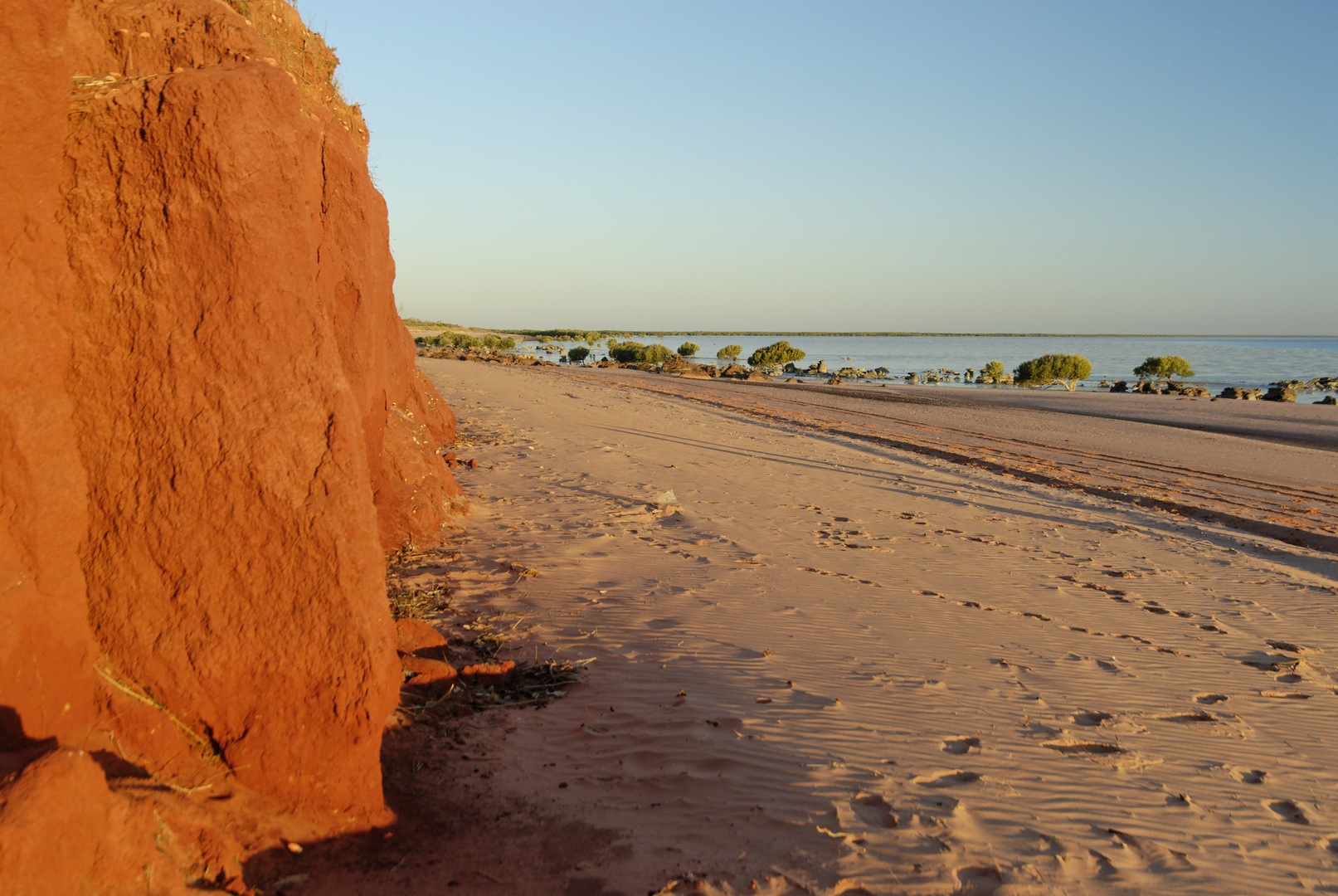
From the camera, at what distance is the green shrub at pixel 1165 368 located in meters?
43.6

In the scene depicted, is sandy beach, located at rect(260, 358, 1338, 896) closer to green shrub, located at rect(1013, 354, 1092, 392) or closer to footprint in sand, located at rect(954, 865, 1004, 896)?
footprint in sand, located at rect(954, 865, 1004, 896)

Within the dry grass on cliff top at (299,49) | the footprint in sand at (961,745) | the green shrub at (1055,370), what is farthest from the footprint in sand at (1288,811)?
the green shrub at (1055,370)

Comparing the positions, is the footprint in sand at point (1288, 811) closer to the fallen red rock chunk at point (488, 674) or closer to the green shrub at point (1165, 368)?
the fallen red rock chunk at point (488, 674)

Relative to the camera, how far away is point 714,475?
1159 cm

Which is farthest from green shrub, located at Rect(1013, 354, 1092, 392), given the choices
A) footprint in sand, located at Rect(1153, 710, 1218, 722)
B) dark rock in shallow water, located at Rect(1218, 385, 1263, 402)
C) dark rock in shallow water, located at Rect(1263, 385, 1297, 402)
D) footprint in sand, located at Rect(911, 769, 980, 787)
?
footprint in sand, located at Rect(911, 769, 980, 787)

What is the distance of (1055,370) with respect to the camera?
41438 mm

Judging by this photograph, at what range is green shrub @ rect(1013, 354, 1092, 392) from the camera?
41.4 metres

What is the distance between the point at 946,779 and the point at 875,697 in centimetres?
93

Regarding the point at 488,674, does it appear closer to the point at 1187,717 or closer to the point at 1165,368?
the point at 1187,717

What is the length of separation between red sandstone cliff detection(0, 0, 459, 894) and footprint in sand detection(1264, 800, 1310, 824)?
4.40m

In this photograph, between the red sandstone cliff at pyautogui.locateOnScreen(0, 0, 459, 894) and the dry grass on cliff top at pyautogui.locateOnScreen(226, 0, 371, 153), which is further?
the dry grass on cliff top at pyautogui.locateOnScreen(226, 0, 371, 153)

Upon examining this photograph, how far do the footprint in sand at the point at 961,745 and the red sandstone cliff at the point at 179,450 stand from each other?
2953 mm

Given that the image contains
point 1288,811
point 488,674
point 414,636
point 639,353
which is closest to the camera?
point 1288,811

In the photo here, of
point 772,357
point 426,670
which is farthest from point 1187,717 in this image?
point 772,357
